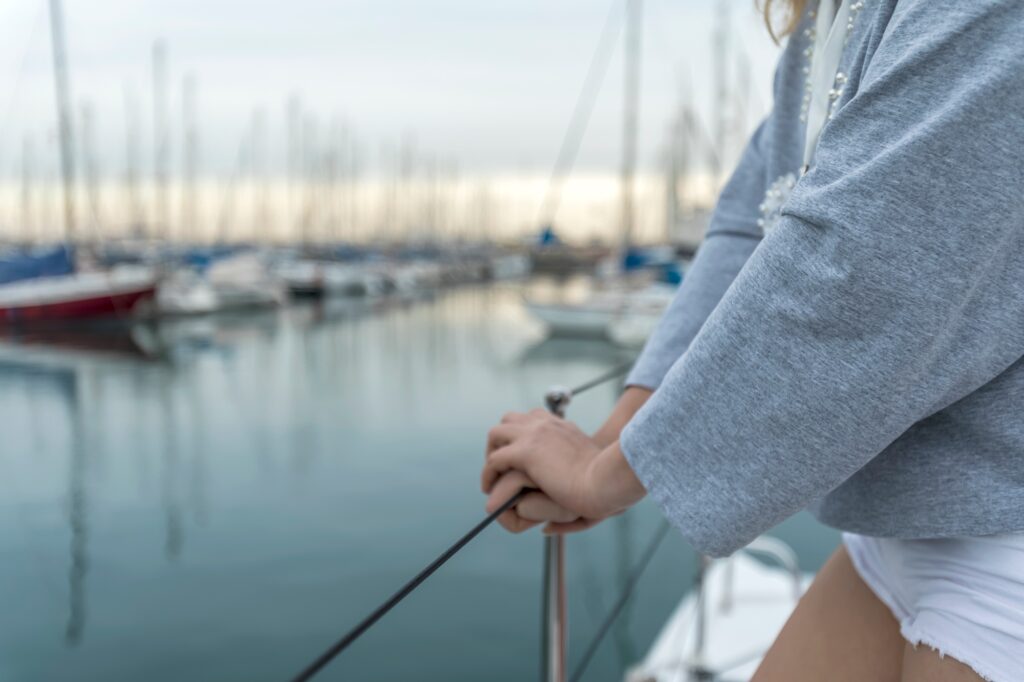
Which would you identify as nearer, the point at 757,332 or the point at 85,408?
the point at 757,332

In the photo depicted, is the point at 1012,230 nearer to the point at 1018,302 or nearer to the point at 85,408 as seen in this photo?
the point at 1018,302

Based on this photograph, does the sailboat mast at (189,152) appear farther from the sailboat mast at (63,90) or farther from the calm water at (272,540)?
the calm water at (272,540)

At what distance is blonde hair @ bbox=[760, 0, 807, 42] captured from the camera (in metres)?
0.75

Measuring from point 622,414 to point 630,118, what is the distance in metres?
19.5

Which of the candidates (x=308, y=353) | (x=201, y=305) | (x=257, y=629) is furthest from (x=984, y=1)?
(x=201, y=305)

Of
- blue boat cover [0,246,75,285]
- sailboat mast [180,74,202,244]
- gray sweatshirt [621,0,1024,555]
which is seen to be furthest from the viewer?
sailboat mast [180,74,202,244]

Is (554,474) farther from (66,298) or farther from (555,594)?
(66,298)

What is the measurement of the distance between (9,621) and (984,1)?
713cm

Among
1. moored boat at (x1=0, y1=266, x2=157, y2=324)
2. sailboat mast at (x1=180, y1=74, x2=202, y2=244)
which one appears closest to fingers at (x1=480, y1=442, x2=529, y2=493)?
moored boat at (x1=0, y1=266, x2=157, y2=324)

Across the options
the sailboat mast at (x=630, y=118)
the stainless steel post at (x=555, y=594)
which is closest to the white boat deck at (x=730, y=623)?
the stainless steel post at (x=555, y=594)

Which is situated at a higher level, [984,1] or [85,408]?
[984,1]

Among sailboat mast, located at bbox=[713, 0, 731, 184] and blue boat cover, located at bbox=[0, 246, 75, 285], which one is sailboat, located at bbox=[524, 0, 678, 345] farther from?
blue boat cover, located at bbox=[0, 246, 75, 285]

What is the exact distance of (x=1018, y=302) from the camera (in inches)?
19.6

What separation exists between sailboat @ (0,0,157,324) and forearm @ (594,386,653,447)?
73.3 ft
